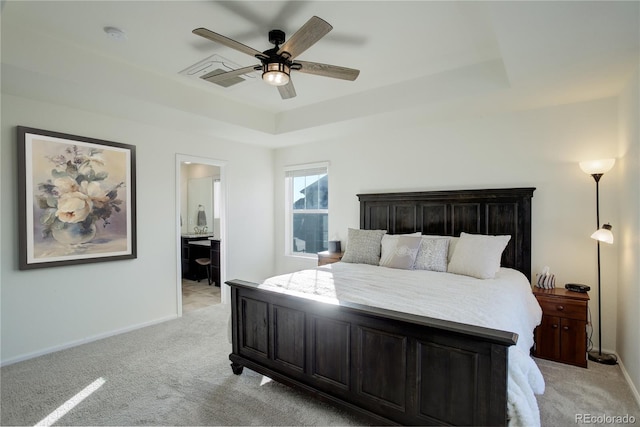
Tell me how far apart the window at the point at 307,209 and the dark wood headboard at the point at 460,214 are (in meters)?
0.87

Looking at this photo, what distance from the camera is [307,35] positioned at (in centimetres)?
195

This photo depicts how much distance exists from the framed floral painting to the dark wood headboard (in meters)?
2.92

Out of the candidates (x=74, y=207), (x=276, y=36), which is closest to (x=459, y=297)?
(x=276, y=36)

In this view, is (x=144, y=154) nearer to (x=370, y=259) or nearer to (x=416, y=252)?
(x=370, y=259)

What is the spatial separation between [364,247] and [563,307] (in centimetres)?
196

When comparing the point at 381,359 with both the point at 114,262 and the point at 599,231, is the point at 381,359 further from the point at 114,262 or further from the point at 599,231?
the point at 114,262

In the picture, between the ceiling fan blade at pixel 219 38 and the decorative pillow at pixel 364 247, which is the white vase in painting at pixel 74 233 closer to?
the ceiling fan blade at pixel 219 38

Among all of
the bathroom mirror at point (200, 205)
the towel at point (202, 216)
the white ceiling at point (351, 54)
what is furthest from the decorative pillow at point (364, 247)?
the towel at point (202, 216)

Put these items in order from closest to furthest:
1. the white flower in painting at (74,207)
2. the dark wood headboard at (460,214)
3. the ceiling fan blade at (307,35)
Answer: the ceiling fan blade at (307,35), the white flower in painting at (74,207), the dark wood headboard at (460,214)

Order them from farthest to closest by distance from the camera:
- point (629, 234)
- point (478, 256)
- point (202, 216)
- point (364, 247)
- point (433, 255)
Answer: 1. point (202, 216)
2. point (364, 247)
3. point (433, 255)
4. point (478, 256)
5. point (629, 234)

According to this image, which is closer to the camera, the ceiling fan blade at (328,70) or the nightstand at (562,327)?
the ceiling fan blade at (328,70)

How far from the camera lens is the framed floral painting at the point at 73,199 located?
118 inches

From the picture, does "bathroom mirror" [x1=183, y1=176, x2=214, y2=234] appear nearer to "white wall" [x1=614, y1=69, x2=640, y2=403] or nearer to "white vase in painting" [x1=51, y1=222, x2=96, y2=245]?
"white vase in painting" [x1=51, y1=222, x2=96, y2=245]

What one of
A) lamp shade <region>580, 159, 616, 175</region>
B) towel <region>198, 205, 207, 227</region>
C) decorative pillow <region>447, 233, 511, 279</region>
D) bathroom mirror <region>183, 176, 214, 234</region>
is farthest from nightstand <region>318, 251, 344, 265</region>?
towel <region>198, 205, 207, 227</region>
